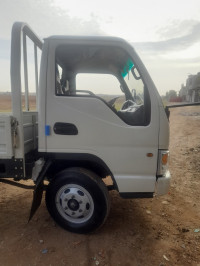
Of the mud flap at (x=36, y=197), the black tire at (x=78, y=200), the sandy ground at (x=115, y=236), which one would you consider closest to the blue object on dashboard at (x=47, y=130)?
the black tire at (x=78, y=200)

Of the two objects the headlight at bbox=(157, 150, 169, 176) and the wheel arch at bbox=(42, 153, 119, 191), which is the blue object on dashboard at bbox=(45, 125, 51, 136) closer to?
the wheel arch at bbox=(42, 153, 119, 191)

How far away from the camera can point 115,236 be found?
313cm

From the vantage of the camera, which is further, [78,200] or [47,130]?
[78,200]

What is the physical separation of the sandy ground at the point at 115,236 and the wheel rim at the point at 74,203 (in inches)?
10.6

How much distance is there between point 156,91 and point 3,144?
2.15 m

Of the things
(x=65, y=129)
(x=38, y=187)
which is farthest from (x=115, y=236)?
(x=65, y=129)

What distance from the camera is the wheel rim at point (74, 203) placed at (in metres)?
3.05

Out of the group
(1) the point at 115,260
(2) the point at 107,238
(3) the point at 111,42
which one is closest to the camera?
(1) the point at 115,260

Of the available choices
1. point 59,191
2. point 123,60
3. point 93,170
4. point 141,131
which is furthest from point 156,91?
point 59,191

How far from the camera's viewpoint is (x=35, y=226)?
3.37 meters

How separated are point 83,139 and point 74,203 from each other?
91cm

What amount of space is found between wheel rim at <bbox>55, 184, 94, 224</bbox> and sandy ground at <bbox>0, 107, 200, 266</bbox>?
10.6 inches

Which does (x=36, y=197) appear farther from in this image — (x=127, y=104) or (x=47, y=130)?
(x=127, y=104)

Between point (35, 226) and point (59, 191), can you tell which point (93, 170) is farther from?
point (35, 226)
